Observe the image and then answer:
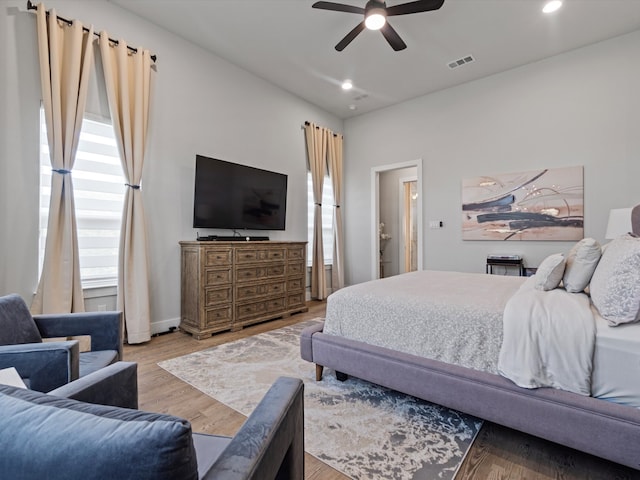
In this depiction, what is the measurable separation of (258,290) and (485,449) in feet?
9.49

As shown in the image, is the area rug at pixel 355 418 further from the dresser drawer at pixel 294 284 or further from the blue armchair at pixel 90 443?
the dresser drawer at pixel 294 284

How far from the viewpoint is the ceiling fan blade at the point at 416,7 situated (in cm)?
263

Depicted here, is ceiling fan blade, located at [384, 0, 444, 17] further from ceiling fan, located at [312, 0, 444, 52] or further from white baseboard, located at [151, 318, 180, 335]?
white baseboard, located at [151, 318, 180, 335]

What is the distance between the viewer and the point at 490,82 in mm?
4484

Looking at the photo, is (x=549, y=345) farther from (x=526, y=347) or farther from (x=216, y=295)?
(x=216, y=295)

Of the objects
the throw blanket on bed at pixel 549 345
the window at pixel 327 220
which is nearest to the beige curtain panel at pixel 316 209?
the window at pixel 327 220

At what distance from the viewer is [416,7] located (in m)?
2.71

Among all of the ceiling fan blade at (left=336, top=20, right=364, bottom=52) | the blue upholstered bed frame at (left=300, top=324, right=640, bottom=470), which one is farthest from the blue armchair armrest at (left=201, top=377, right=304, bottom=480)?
the ceiling fan blade at (left=336, top=20, right=364, bottom=52)

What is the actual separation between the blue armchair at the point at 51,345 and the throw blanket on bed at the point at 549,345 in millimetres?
2072

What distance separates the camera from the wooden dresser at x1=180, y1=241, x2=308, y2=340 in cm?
339

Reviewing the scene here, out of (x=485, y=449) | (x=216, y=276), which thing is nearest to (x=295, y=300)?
(x=216, y=276)

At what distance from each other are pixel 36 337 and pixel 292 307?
2.97 m

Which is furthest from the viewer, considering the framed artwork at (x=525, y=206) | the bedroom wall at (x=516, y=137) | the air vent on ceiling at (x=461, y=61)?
the air vent on ceiling at (x=461, y=61)

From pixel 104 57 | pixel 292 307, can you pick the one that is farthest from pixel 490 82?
pixel 104 57
